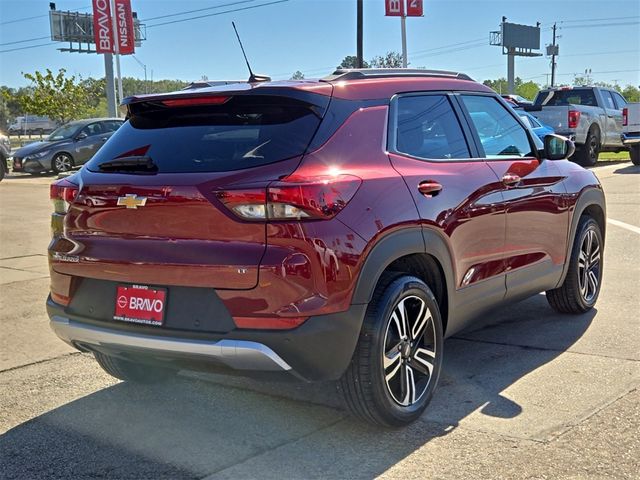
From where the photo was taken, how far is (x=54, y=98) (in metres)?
44.6

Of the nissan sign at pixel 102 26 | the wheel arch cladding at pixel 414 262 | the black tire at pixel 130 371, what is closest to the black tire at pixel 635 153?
the wheel arch cladding at pixel 414 262

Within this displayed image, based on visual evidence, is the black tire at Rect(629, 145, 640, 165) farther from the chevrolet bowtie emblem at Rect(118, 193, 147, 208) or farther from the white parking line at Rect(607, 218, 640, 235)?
the chevrolet bowtie emblem at Rect(118, 193, 147, 208)

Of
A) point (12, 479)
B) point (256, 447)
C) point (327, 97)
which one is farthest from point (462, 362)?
point (12, 479)

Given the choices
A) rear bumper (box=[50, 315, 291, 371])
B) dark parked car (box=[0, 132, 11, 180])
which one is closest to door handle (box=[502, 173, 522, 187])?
rear bumper (box=[50, 315, 291, 371])

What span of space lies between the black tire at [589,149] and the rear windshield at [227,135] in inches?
688

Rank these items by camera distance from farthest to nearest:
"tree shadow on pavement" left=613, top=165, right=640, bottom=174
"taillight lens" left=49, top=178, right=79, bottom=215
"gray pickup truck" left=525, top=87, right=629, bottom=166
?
1. "gray pickup truck" left=525, top=87, right=629, bottom=166
2. "tree shadow on pavement" left=613, top=165, right=640, bottom=174
3. "taillight lens" left=49, top=178, right=79, bottom=215

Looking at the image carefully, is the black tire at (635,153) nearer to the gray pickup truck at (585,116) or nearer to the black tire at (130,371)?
the gray pickup truck at (585,116)

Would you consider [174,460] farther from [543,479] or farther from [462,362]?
[462,362]

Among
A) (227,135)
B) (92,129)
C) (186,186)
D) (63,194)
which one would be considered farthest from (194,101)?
(92,129)

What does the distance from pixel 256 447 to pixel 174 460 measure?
0.39 m

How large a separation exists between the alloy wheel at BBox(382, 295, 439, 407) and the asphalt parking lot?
19 cm

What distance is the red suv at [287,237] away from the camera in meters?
3.32

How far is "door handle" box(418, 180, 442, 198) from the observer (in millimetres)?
3943

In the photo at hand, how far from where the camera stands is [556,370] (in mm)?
4664
